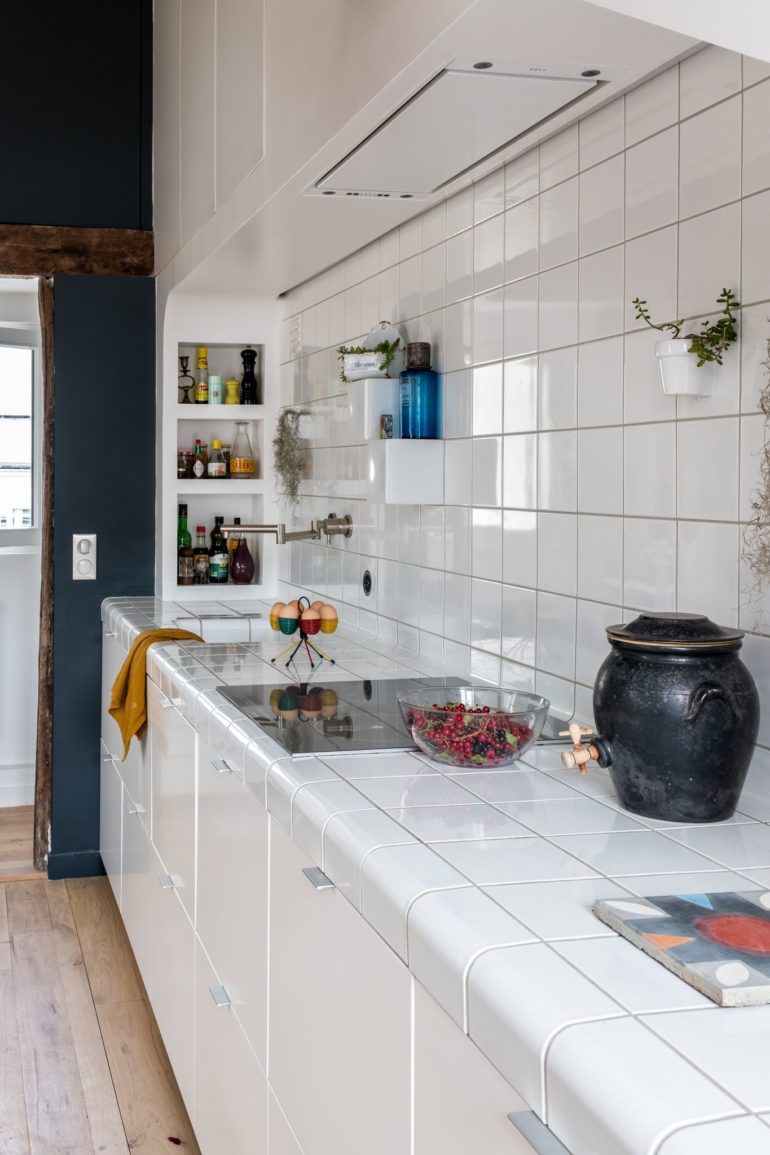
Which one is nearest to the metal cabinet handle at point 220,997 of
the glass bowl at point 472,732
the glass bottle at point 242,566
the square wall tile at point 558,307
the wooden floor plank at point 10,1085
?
the glass bowl at point 472,732

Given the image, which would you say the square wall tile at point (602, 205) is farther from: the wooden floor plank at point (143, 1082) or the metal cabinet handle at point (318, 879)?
the wooden floor plank at point (143, 1082)

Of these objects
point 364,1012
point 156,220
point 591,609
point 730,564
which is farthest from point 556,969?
point 156,220

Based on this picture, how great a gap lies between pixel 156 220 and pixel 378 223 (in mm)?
1488

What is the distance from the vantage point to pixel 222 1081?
77.1 inches

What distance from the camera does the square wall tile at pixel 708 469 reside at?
60.1 inches

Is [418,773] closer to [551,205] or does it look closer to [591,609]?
[591,609]

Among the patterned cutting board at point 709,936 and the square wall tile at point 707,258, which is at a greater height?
the square wall tile at point 707,258

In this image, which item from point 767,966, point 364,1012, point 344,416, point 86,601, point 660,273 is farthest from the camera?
point 86,601

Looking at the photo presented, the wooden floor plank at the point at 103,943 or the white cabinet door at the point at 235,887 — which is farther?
the wooden floor plank at the point at 103,943

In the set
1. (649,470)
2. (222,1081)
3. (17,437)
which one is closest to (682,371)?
(649,470)

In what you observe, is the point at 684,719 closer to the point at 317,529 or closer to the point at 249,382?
the point at 317,529

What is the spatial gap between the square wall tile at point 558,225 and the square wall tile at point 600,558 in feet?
1.42

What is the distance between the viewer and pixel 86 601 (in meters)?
3.85

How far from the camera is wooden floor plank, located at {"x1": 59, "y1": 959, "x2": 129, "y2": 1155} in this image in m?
2.39
